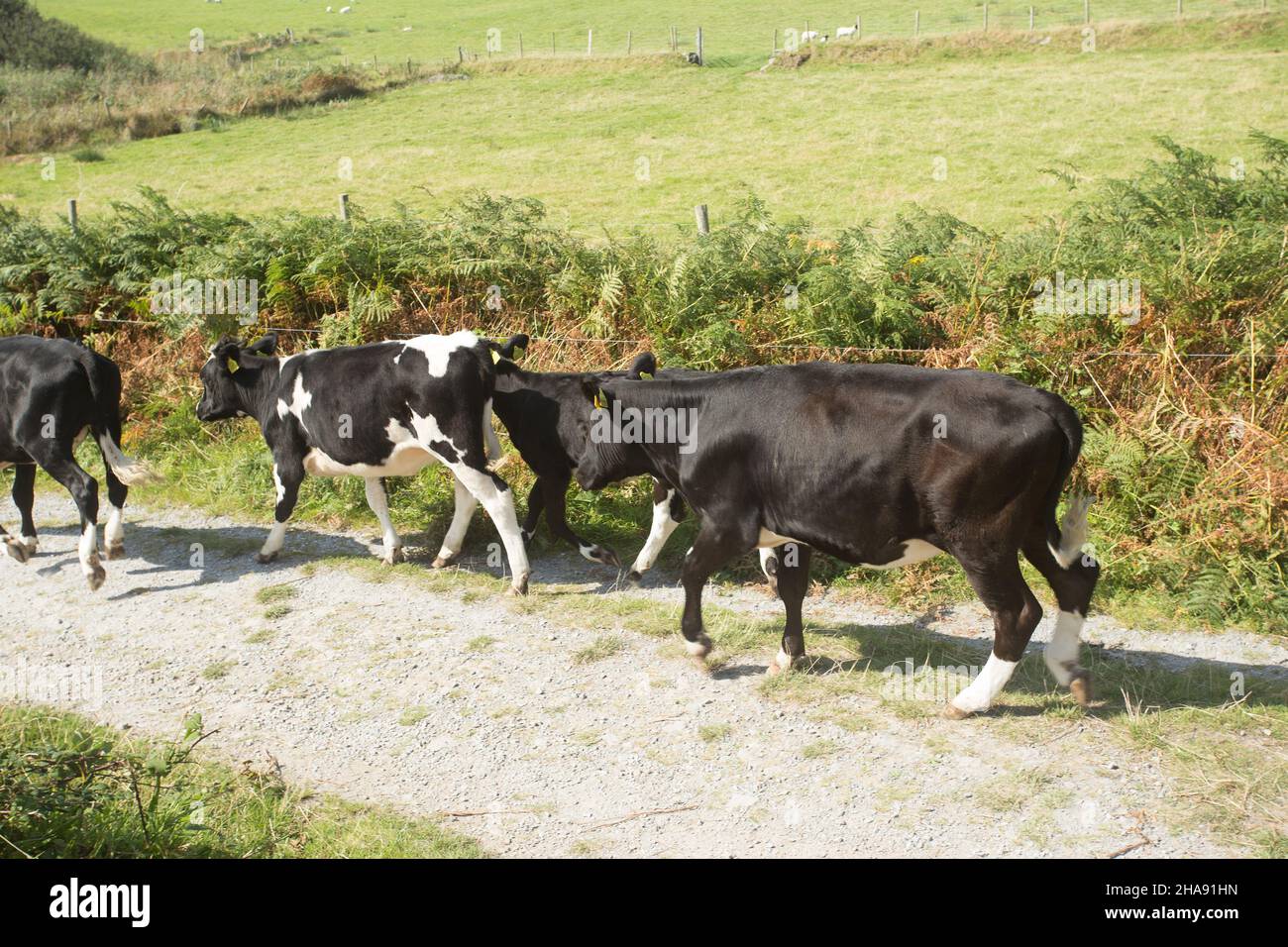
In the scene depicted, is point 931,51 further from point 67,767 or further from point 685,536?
point 67,767

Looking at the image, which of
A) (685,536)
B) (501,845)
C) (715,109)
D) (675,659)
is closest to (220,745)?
(501,845)

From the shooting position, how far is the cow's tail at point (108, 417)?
402 inches

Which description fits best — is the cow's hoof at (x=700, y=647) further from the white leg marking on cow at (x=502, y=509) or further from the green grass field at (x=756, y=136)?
the green grass field at (x=756, y=136)

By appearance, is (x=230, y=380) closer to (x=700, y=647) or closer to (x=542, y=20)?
(x=700, y=647)

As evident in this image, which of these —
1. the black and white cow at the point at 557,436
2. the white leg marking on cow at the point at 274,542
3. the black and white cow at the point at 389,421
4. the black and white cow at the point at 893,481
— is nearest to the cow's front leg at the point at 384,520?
the black and white cow at the point at 389,421

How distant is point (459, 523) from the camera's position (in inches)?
391

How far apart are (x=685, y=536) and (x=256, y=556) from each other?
3752 millimetres

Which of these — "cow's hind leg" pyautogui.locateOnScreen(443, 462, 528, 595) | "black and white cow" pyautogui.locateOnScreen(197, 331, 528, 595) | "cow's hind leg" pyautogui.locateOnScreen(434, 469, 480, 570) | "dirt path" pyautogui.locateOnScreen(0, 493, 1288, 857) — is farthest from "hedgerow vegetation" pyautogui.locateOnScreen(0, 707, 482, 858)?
"cow's hind leg" pyautogui.locateOnScreen(434, 469, 480, 570)

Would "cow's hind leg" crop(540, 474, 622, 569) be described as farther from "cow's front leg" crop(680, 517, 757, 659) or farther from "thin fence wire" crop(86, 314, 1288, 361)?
"cow's front leg" crop(680, 517, 757, 659)

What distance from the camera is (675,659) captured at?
26.0 ft

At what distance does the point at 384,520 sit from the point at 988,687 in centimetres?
541

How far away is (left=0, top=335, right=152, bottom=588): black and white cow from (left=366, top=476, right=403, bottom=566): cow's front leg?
1937 mm

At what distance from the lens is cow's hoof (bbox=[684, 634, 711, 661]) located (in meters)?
7.74

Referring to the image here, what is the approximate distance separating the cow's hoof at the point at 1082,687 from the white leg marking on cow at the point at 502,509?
4130mm
